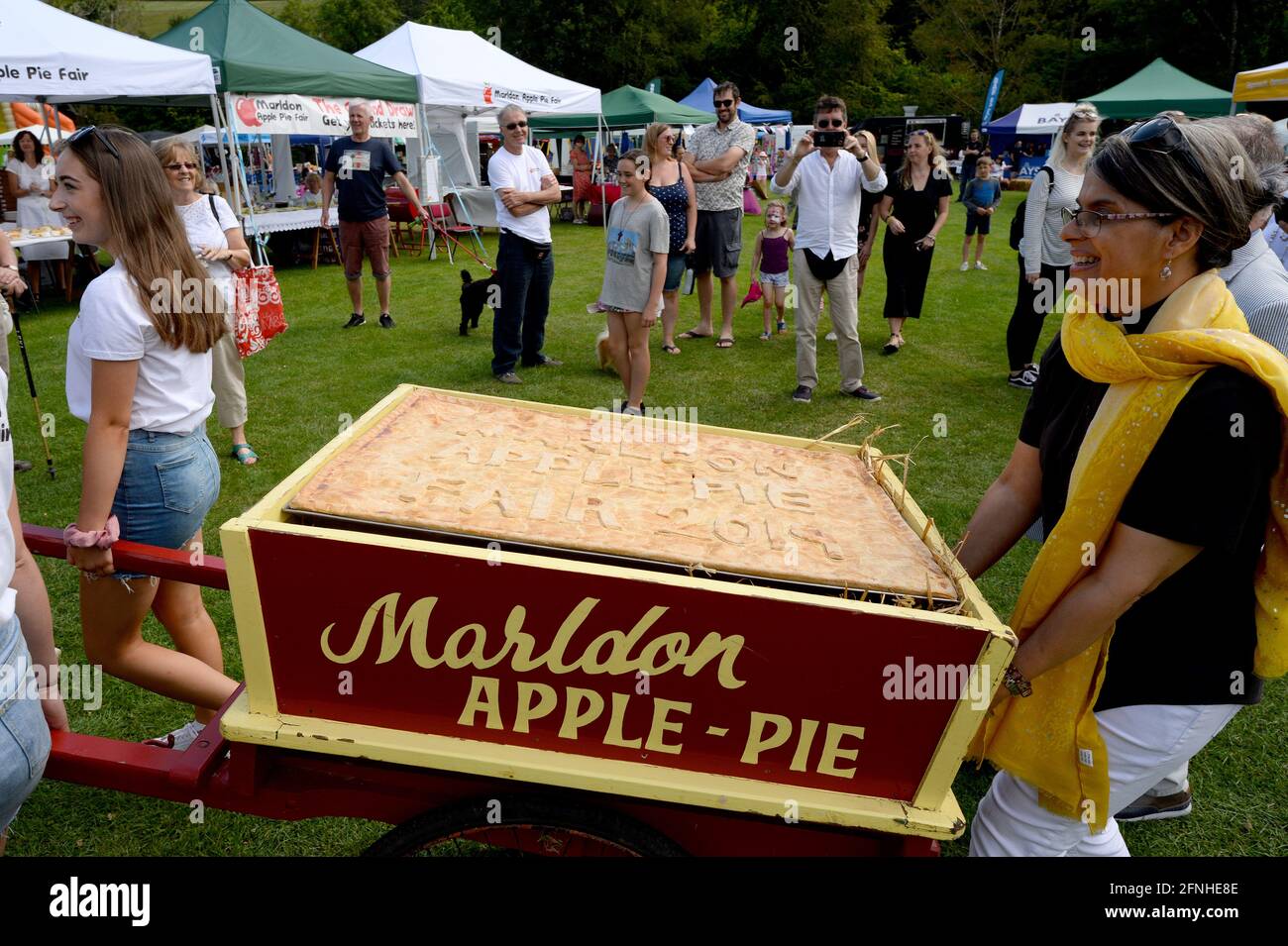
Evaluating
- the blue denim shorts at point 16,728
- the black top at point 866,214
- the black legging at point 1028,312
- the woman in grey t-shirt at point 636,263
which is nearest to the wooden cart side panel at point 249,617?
the blue denim shorts at point 16,728

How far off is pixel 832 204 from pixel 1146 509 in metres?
5.50

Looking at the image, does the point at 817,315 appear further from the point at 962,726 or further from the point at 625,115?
the point at 625,115

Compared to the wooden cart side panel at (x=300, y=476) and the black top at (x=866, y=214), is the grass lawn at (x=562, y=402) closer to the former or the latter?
the wooden cart side panel at (x=300, y=476)

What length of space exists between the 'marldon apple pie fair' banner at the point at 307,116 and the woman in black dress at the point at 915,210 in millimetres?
8160

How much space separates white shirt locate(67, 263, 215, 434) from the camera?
2.21 m

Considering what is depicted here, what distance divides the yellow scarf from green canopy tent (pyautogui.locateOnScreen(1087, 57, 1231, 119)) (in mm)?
22881

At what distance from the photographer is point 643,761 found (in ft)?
5.50

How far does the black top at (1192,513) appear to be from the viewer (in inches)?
56.2

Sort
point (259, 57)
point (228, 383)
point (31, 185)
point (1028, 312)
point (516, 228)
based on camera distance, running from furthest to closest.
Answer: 1. point (31, 185)
2. point (259, 57)
3. point (516, 228)
4. point (1028, 312)
5. point (228, 383)

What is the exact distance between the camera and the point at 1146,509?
1502 mm

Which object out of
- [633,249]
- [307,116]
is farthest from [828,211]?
[307,116]

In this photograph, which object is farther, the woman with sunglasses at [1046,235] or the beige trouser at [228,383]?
the woman with sunglasses at [1046,235]

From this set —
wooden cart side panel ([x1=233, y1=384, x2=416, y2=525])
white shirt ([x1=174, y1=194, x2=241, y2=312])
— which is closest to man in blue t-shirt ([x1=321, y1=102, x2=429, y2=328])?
white shirt ([x1=174, y1=194, x2=241, y2=312])
